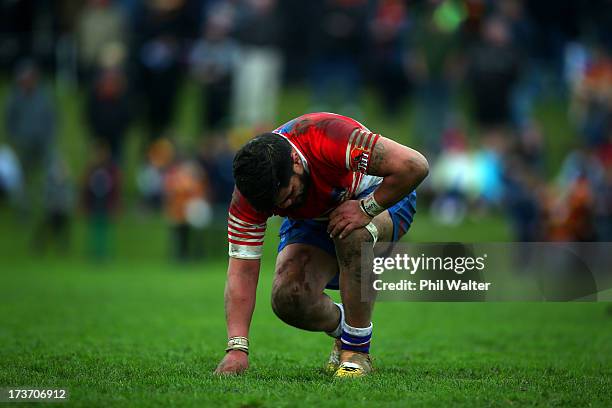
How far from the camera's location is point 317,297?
21.8 feet

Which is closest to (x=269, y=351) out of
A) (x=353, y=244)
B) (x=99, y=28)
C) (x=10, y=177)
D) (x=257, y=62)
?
(x=353, y=244)

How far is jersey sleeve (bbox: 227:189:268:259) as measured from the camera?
6344mm

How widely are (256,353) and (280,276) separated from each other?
1572 mm

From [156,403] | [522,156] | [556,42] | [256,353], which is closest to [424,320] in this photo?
[256,353]

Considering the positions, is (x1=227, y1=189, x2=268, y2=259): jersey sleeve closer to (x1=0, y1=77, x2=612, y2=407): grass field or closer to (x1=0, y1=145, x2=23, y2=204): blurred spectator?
(x1=0, y1=77, x2=612, y2=407): grass field

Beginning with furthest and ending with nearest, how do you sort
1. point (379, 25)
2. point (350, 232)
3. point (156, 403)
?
point (379, 25), point (350, 232), point (156, 403)

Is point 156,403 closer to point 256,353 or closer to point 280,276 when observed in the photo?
point 280,276

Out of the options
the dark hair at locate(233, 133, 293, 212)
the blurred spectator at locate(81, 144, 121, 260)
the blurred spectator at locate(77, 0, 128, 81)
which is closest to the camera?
the dark hair at locate(233, 133, 293, 212)

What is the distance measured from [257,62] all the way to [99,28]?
3606 mm

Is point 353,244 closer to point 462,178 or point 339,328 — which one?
point 339,328

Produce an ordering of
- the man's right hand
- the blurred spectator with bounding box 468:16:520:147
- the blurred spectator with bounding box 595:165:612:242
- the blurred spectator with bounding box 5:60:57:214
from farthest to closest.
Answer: the blurred spectator with bounding box 5:60:57:214, the blurred spectator with bounding box 468:16:520:147, the blurred spectator with bounding box 595:165:612:242, the man's right hand

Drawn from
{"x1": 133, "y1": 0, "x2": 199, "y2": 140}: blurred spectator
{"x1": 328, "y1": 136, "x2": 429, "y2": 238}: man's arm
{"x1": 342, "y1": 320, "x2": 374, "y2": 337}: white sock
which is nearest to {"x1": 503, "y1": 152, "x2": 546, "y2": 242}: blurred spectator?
{"x1": 133, "y1": 0, "x2": 199, "y2": 140}: blurred spectator

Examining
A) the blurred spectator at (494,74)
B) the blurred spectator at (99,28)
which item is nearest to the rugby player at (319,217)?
the blurred spectator at (494,74)

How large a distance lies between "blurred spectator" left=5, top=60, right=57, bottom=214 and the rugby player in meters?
14.1
